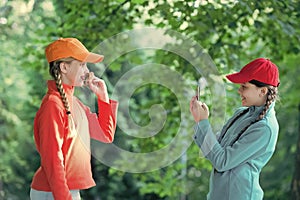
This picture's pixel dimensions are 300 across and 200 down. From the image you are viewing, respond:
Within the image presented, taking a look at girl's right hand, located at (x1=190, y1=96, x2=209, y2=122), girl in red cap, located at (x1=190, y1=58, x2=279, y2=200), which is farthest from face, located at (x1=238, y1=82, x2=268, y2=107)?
girl's right hand, located at (x1=190, y1=96, x2=209, y2=122)

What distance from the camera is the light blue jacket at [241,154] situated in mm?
2320

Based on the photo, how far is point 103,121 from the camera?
2.43 meters

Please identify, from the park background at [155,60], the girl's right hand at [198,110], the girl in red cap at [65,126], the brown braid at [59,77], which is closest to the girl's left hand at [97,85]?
the girl in red cap at [65,126]

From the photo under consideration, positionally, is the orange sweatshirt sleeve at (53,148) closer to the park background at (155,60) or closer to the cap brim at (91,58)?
the cap brim at (91,58)

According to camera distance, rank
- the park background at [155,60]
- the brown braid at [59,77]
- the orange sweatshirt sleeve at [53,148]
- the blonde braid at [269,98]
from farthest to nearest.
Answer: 1. the park background at [155,60]
2. the blonde braid at [269,98]
3. the brown braid at [59,77]
4. the orange sweatshirt sleeve at [53,148]

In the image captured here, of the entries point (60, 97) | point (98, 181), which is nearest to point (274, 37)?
point (60, 97)

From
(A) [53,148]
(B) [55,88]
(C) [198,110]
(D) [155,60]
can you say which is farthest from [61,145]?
(D) [155,60]

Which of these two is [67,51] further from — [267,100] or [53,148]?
[267,100]

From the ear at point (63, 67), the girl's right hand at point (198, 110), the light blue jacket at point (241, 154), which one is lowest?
the light blue jacket at point (241, 154)

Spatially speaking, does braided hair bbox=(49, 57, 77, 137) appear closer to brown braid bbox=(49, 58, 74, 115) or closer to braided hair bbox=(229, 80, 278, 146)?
brown braid bbox=(49, 58, 74, 115)

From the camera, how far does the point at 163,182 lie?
6176mm

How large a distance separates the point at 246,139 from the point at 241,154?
0.19 ft

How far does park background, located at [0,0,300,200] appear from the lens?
14.0 ft

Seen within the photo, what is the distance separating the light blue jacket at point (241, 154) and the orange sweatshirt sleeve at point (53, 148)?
531 mm
